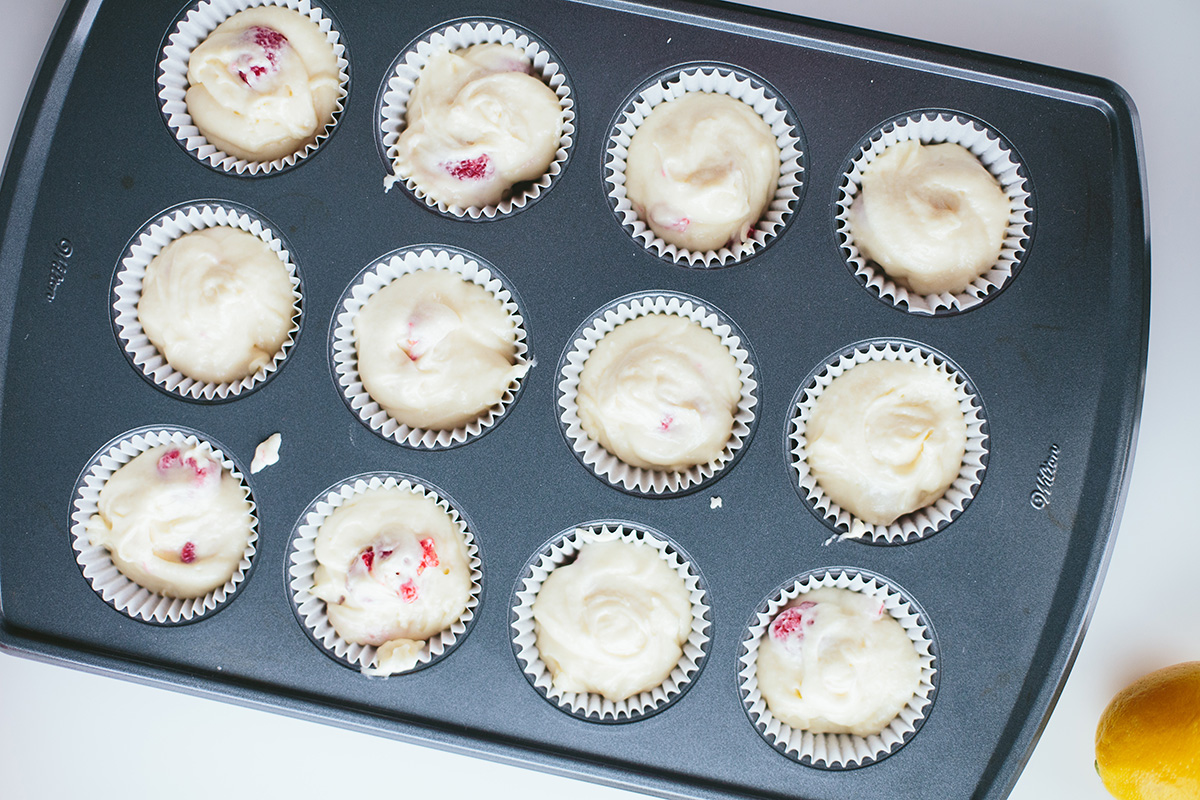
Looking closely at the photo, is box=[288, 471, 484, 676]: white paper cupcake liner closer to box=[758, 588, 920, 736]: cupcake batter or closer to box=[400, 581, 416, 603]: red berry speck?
box=[400, 581, 416, 603]: red berry speck

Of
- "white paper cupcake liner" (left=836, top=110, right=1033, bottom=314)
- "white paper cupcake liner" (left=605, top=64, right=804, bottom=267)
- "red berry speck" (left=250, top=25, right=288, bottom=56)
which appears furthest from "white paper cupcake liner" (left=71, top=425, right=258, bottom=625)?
"white paper cupcake liner" (left=836, top=110, right=1033, bottom=314)

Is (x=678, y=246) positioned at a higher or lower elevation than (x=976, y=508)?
higher

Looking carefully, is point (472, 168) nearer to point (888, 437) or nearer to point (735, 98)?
point (735, 98)

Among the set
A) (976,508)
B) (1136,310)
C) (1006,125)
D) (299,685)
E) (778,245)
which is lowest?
(299,685)

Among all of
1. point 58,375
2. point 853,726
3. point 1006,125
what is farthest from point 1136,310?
Result: point 58,375

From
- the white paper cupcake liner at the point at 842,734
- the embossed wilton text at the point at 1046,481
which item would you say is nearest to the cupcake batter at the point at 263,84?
the white paper cupcake liner at the point at 842,734

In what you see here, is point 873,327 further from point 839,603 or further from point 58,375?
point 58,375

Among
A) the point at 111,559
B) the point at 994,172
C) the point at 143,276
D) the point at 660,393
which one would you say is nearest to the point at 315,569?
the point at 111,559
